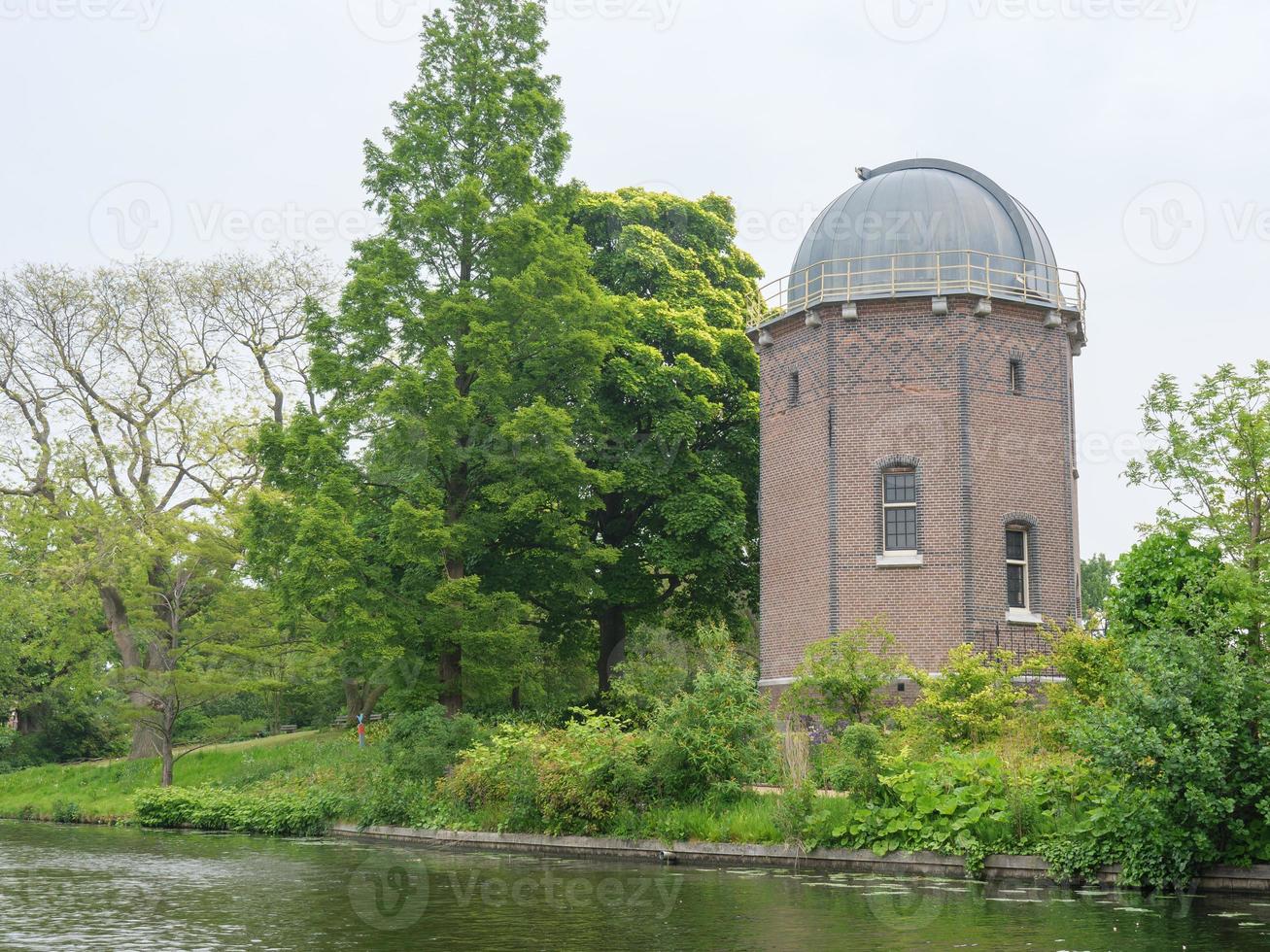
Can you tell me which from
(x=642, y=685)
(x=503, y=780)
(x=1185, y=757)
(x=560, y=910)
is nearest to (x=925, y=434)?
(x=642, y=685)

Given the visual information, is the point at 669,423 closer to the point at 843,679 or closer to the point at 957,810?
the point at 843,679

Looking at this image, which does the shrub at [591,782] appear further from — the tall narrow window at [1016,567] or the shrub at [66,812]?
the shrub at [66,812]

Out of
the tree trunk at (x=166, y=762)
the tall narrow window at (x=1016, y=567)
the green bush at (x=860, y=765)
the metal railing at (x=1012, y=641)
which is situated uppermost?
the tall narrow window at (x=1016, y=567)

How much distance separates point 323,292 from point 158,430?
6331mm

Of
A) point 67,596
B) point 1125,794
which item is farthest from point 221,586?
point 1125,794

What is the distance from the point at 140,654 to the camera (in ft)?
133

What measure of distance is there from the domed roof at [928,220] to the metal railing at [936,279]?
0.29 metres

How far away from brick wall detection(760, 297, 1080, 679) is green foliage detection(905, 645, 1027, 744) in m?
5.39

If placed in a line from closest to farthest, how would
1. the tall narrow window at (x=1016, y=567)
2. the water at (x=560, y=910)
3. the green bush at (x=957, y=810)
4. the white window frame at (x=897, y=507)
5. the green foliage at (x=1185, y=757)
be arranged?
1. the water at (x=560, y=910)
2. the green foliage at (x=1185, y=757)
3. the green bush at (x=957, y=810)
4. the white window frame at (x=897, y=507)
5. the tall narrow window at (x=1016, y=567)

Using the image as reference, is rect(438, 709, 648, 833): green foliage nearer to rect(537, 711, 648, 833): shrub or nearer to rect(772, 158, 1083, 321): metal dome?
rect(537, 711, 648, 833): shrub

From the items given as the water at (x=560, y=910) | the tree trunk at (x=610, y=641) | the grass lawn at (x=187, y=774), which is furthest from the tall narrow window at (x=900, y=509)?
the grass lawn at (x=187, y=774)

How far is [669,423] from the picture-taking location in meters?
33.0

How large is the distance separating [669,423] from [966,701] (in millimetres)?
13012

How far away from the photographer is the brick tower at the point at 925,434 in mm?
28703
